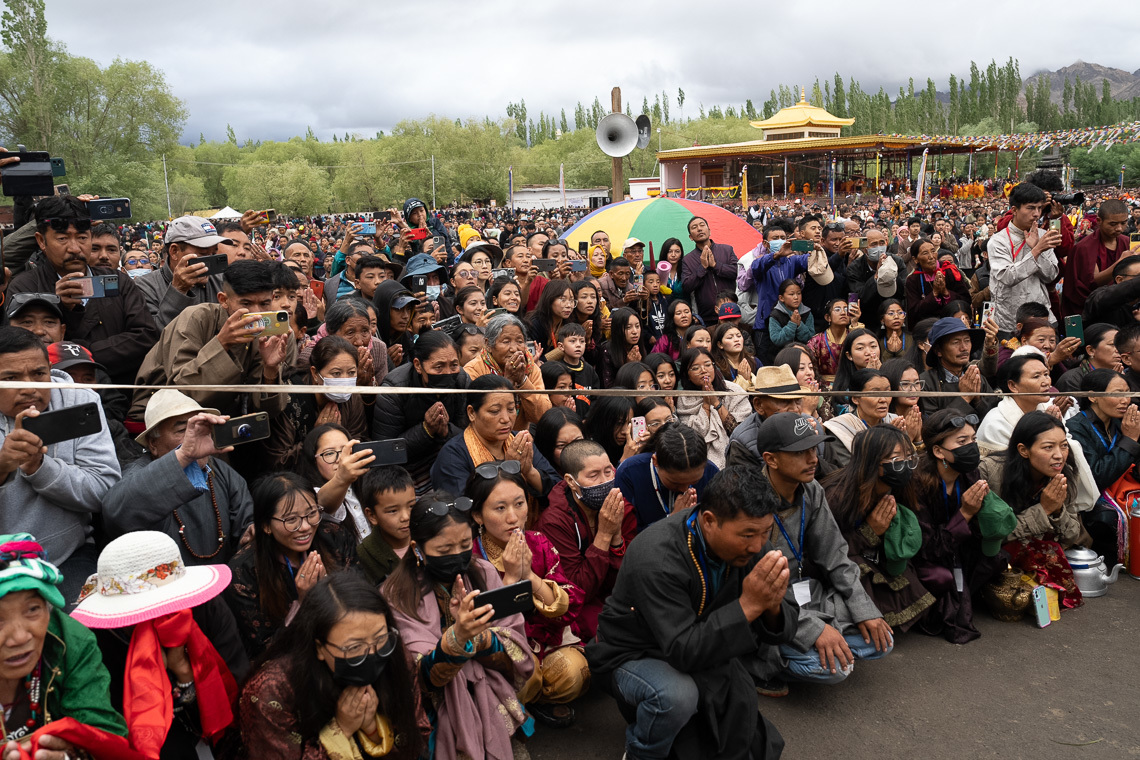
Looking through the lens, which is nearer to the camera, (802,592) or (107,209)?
(802,592)

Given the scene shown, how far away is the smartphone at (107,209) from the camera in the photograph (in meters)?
4.38

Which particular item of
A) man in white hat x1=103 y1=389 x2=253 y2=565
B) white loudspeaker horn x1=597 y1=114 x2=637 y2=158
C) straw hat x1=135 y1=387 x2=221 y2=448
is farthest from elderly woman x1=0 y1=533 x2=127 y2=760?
white loudspeaker horn x1=597 y1=114 x2=637 y2=158

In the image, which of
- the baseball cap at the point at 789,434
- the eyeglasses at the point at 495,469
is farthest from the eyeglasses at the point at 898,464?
the eyeglasses at the point at 495,469

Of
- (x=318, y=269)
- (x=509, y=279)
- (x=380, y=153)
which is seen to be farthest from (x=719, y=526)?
(x=380, y=153)

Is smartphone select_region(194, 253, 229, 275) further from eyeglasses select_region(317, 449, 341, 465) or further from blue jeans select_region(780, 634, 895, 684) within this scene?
blue jeans select_region(780, 634, 895, 684)

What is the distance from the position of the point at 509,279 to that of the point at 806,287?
9.24ft

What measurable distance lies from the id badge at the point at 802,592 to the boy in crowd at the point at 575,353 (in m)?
2.12

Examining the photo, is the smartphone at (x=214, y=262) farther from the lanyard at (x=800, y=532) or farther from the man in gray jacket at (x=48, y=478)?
the lanyard at (x=800, y=532)

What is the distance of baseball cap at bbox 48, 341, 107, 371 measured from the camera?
3.38m

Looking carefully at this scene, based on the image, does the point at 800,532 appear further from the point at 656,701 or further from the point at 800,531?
the point at 656,701

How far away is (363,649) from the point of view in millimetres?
2461

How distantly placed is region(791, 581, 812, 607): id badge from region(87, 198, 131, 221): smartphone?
389 cm

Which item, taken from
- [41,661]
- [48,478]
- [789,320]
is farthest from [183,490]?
[789,320]

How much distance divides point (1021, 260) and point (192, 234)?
19.4ft
